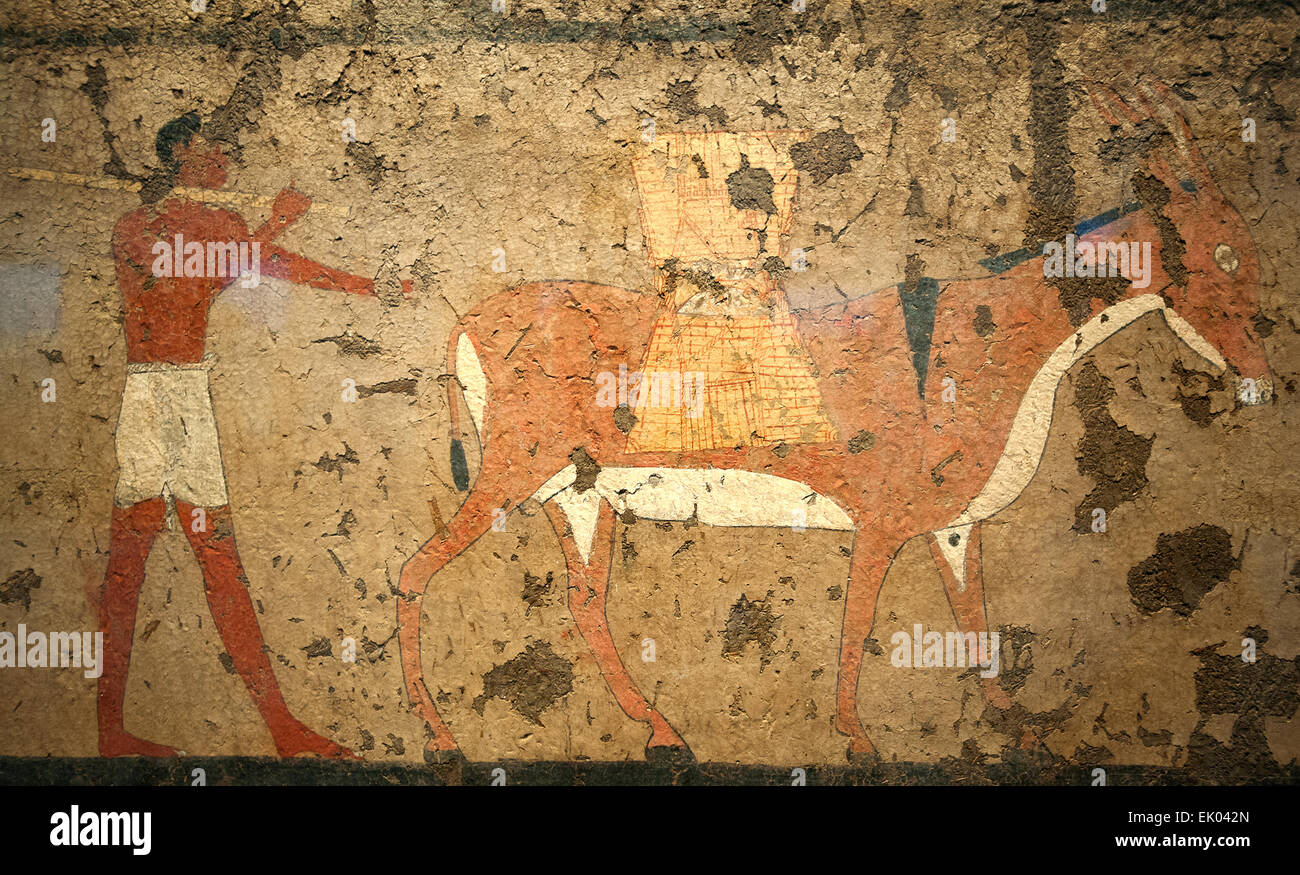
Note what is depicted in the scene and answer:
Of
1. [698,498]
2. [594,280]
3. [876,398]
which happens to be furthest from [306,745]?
[876,398]

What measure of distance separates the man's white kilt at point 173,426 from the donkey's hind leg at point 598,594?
3.18 ft

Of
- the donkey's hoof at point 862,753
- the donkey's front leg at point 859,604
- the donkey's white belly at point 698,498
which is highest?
the donkey's white belly at point 698,498

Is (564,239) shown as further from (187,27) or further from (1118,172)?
(1118,172)

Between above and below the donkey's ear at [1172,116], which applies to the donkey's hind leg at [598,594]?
below

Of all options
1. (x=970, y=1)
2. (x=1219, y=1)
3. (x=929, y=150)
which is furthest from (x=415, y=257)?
(x=1219, y=1)

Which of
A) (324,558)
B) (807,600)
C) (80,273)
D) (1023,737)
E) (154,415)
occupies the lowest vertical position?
(1023,737)

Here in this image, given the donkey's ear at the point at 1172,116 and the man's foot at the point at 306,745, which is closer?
the donkey's ear at the point at 1172,116

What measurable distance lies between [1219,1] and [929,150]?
0.88 meters

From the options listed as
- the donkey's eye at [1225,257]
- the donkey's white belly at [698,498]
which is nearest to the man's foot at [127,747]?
the donkey's white belly at [698,498]

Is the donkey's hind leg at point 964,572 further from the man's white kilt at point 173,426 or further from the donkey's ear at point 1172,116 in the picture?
the man's white kilt at point 173,426

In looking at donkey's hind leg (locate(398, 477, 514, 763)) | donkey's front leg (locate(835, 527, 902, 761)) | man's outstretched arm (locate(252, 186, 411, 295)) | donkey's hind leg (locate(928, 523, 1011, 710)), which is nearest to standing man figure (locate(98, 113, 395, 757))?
man's outstretched arm (locate(252, 186, 411, 295))

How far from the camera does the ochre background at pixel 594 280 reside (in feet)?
6.95

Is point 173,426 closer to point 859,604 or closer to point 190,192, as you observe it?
point 190,192

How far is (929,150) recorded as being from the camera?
212 centimetres
